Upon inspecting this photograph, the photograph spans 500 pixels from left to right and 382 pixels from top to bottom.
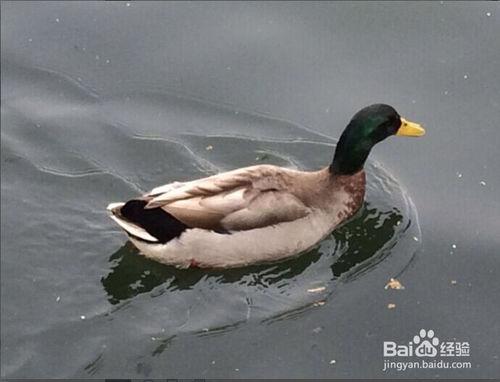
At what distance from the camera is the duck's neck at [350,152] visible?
7.69 meters

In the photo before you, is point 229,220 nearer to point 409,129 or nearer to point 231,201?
point 231,201

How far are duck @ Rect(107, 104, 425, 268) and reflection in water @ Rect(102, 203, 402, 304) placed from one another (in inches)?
2.4

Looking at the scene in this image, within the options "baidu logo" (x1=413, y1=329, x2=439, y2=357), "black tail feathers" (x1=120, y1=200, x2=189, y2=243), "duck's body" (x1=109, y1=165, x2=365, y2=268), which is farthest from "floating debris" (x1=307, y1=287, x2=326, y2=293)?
"black tail feathers" (x1=120, y1=200, x2=189, y2=243)

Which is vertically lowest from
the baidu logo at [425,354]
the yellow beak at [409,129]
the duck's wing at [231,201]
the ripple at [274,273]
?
the baidu logo at [425,354]

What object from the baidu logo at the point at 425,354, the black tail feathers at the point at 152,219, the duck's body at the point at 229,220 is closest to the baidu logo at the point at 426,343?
the baidu logo at the point at 425,354

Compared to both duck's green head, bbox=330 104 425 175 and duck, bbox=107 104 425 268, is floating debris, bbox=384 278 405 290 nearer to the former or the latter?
duck, bbox=107 104 425 268

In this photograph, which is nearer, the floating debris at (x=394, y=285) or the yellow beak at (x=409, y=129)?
the floating debris at (x=394, y=285)

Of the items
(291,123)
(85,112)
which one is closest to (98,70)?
(85,112)

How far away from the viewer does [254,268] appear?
7.39 metres

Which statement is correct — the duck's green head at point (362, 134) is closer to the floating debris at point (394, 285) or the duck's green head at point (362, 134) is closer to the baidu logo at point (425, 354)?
the floating debris at point (394, 285)

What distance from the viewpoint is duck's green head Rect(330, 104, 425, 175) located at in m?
7.67

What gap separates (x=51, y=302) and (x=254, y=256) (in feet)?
4.64

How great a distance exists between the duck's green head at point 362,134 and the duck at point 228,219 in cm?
31

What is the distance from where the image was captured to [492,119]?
28.3ft
